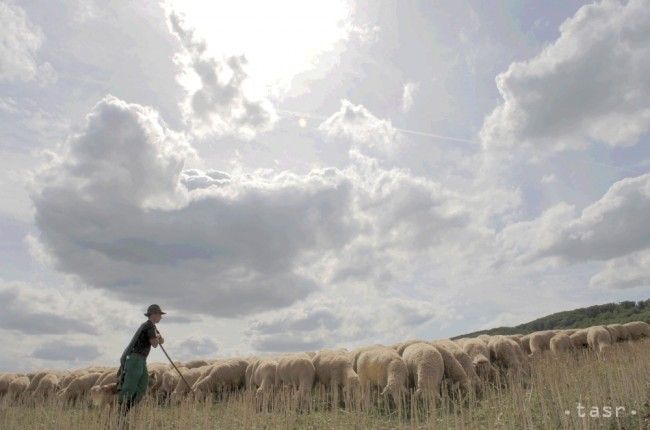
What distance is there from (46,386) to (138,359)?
17.5 m

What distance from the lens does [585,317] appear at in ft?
294

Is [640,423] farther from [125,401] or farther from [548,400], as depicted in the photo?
[125,401]

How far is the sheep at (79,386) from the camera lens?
79.4 ft

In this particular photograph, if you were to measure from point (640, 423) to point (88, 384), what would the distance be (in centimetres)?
2179

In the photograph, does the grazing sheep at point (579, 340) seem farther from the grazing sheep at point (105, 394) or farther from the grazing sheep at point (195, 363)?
the grazing sheep at point (105, 394)

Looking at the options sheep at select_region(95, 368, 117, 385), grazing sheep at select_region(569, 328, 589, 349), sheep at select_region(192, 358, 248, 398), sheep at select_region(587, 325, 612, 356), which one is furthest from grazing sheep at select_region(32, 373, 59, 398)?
sheep at select_region(587, 325, 612, 356)

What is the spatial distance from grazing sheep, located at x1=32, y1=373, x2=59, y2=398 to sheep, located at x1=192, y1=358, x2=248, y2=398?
33.5 ft

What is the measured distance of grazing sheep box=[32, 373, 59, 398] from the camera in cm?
2755

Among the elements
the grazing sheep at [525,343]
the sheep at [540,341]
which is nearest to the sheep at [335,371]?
the sheep at [540,341]

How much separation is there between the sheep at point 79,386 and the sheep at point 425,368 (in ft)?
48.3

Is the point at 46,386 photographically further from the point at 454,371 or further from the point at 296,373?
the point at 454,371

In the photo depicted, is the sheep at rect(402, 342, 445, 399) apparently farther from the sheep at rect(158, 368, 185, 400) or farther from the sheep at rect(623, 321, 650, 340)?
the sheep at rect(623, 321, 650, 340)

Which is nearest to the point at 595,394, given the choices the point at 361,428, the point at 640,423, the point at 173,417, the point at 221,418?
the point at 640,423

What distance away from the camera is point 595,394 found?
39.3 ft
